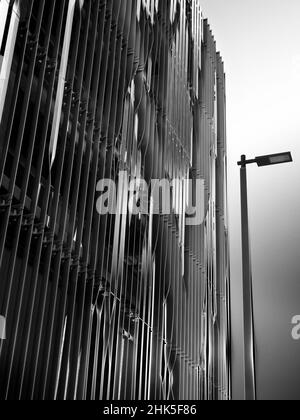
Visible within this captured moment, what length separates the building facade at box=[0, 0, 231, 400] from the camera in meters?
7.42

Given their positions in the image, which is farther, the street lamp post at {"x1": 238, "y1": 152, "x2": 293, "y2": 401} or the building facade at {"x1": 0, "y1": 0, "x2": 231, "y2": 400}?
the street lamp post at {"x1": 238, "y1": 152, "x2": 293, "y2": 401}

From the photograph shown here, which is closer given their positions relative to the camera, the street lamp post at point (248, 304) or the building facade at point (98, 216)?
the building facade at point (98, 216)

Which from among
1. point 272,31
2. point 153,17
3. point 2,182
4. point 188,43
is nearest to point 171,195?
point 153,17

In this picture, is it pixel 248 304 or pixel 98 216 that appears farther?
pixel 248 304

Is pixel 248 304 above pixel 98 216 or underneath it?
underneath

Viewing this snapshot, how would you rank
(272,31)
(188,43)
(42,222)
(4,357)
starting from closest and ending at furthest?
1. (4,357)
2. (42,222)
3. (188,43)
4. (272,31)

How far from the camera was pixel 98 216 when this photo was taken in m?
9.13

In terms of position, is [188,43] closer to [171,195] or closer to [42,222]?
[171,195]

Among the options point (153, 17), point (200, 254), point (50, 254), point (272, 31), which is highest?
point (272, 31)

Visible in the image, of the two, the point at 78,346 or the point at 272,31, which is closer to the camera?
the point at 78,346

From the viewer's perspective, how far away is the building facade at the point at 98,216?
24.3 feet

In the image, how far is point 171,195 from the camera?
1290 cm

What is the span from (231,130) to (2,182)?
42.7ft
